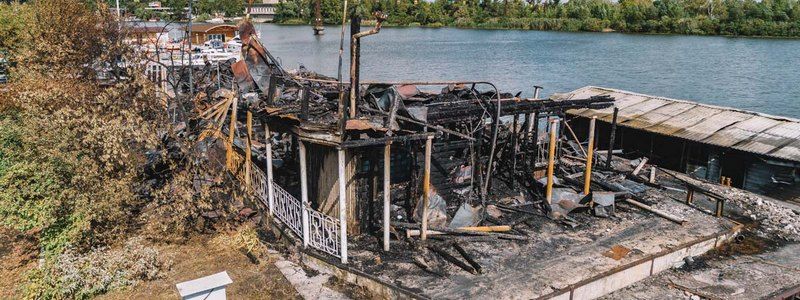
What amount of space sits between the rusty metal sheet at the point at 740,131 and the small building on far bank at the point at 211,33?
3591cm

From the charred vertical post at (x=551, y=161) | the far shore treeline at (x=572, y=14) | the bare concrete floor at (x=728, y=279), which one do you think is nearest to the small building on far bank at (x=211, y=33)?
the far shore treeline at (x=572, y=14)

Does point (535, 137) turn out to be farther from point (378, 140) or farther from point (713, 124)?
point (713, 124)

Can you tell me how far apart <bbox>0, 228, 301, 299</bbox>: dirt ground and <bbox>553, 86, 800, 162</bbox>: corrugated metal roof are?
13.6 m

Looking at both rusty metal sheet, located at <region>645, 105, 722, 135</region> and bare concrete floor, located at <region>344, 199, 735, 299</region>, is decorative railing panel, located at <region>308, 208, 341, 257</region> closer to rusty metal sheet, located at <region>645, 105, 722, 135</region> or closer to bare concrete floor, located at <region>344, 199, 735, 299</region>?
bare concrete floor, located at <region>344, 199, 735, 299</region>

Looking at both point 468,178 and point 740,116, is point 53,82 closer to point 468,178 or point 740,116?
point 468,178

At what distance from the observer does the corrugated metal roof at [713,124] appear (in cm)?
1728

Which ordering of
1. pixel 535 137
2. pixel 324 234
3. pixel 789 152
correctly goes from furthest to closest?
pixel 789 152, pixel 535 137, pixel 324 234

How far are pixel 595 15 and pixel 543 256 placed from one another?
7988 cm

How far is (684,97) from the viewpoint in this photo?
3972 centimetres

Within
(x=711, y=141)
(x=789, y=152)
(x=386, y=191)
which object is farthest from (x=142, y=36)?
(x=789, y=152)

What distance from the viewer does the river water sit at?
41.9 m

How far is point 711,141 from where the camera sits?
1803 centimetres

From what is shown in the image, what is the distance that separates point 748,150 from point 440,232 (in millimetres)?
10330

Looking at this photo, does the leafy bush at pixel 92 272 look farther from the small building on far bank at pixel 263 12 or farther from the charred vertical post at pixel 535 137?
the small building on far bank at pixel 263 12
